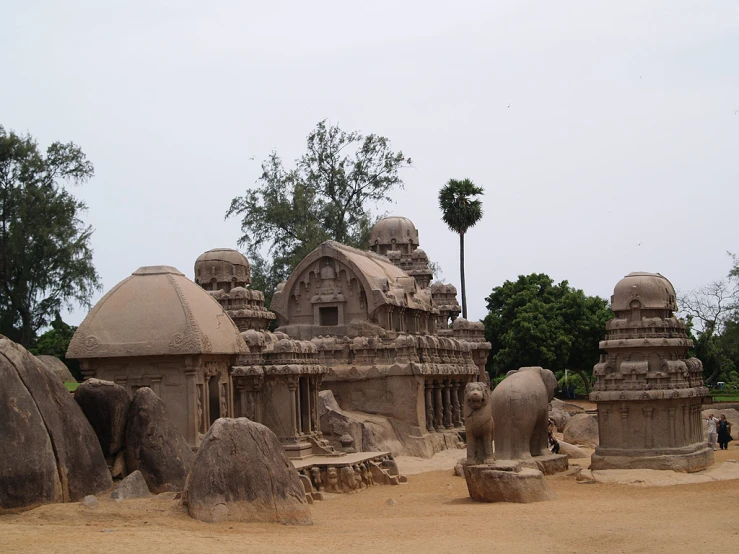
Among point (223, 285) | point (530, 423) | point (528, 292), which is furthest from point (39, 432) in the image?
point (528, 292)

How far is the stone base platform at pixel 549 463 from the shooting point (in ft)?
82.6

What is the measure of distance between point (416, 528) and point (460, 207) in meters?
44.3

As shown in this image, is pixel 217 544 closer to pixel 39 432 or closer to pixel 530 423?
pixel 39 432

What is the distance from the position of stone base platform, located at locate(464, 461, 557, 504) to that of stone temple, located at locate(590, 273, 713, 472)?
722 centimetres

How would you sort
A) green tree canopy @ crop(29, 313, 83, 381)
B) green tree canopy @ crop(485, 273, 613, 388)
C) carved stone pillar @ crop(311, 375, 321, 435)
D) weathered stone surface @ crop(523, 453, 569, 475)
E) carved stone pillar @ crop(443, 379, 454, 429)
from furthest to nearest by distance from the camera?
green tree canopy @ crop(485, 273, 613, 388) → green tree canopy @ crop(29, 313, 83, 381) → carved stone pillar @ crop(443, 379, 454, 429) → carved stone pillar @ crop(311, 375, 321, 435) → weathered stone surface @ crop(523, 453, 569, 475)

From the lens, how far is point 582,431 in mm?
38281

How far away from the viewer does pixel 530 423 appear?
2491cm

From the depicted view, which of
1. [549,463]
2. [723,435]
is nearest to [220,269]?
[549,463]

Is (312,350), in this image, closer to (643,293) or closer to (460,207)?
(643,293)

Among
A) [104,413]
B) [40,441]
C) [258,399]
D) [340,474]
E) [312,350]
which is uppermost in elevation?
[312,350]

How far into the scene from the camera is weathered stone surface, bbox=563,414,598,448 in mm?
37803

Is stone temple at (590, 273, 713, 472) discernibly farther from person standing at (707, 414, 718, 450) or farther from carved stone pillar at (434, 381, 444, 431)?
carved stone pillar at (434, 381, 444, 431)

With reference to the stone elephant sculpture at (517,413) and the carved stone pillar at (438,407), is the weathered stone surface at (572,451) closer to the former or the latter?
the carved stone pillar at (438,407)

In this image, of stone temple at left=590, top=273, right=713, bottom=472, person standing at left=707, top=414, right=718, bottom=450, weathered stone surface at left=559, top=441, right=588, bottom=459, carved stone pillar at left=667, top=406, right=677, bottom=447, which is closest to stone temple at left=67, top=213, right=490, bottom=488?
weathered stone surface at left=559, top=441, right=588, bottom=459
